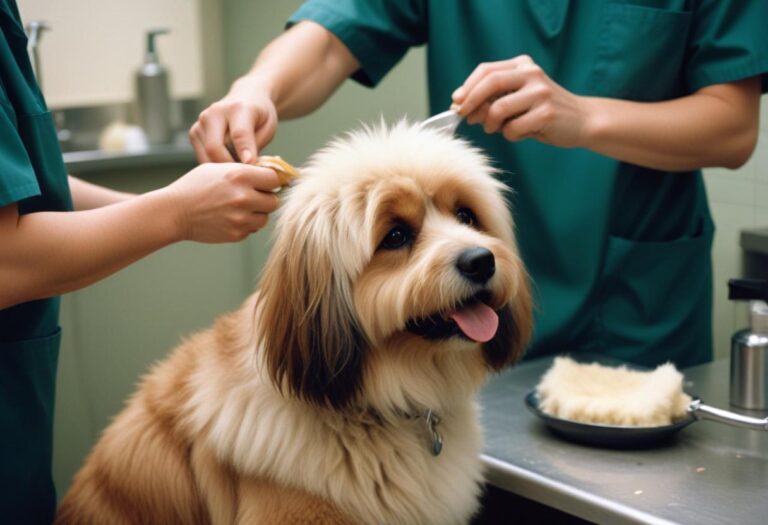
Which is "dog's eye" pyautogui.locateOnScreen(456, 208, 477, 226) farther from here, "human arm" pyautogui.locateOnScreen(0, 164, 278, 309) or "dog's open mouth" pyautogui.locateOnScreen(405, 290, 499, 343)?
"human arm" pyautogui.locateOnScreen(0, 164, 278, 309)

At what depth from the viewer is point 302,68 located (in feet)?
6.03

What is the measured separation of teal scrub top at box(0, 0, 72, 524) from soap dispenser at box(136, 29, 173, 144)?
5.01 feet

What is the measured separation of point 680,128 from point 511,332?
0.54 metres

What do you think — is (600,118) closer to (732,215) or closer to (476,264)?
(476,264)

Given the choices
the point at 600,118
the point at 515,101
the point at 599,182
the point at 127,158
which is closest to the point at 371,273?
the point at 515,101

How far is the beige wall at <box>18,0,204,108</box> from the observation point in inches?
109

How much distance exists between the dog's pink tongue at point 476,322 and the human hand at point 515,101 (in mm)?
384

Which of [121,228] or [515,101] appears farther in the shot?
[515,101]

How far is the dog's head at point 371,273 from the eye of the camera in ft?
4.00

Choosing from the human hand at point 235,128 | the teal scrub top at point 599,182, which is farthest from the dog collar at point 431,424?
the teal scrub top at point 599,182

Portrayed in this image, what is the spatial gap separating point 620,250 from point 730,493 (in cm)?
62

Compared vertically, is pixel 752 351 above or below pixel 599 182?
below

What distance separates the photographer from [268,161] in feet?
4.36

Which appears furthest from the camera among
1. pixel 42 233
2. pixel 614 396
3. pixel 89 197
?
pixel 89 197
